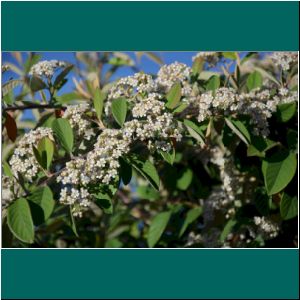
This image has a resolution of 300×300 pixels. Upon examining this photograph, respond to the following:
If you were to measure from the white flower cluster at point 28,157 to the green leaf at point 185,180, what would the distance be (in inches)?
31.9

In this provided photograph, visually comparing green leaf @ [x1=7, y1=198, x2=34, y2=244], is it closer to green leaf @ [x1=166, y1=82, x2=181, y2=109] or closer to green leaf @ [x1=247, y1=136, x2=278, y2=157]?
green leaf @ [x1=166, y1=82, x2=181, y2=109]

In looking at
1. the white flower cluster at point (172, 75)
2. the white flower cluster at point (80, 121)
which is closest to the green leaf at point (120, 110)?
the white flower cluster at point (80, 121)

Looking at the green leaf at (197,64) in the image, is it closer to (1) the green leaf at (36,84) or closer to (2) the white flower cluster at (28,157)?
(1) the green leaf at (36,84)

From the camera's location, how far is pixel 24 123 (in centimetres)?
201

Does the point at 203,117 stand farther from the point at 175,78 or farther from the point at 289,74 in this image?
the point at 289,74

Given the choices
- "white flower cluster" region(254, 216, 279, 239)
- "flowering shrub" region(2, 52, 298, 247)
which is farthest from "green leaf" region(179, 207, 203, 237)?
"white flower cluster" region(254, 216, 279, 239)

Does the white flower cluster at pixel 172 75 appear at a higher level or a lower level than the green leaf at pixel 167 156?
higher

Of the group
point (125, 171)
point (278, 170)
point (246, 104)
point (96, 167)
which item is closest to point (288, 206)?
point (278, 170)

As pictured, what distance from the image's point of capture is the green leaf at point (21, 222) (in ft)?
4.15

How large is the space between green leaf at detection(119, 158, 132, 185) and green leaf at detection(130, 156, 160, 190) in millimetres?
24

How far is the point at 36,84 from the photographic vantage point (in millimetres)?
1664

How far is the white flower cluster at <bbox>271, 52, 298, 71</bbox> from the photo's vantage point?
1.72 meters

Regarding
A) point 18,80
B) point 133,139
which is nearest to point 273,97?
point 133,139

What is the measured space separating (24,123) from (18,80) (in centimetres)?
29
